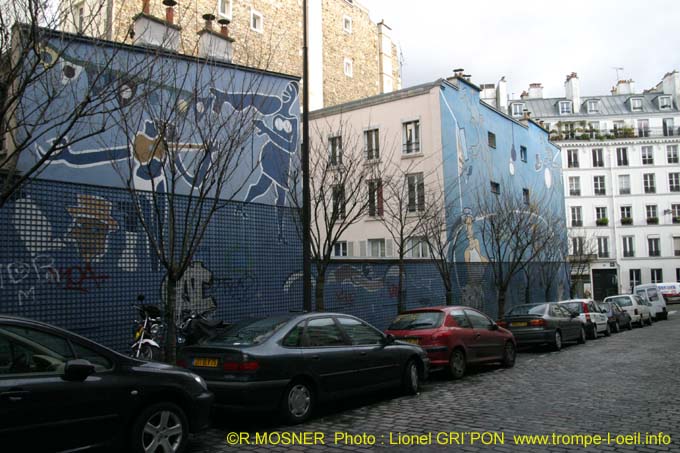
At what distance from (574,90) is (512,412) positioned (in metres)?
61.9


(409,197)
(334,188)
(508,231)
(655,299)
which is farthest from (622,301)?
(334,188)

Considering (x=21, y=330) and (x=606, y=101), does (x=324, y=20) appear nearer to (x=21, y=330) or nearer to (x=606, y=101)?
(x=21, y=330)

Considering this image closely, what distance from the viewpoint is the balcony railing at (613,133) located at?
178ft

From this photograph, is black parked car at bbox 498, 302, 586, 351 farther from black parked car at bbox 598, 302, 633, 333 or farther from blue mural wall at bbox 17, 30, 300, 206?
blue mural wall at bbox 17, 30, 300, 206

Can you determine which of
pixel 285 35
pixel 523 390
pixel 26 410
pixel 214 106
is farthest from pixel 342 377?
pixel 285 35

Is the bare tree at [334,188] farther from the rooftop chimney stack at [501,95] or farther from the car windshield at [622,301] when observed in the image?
the rooftop chimney stack at [501,95]

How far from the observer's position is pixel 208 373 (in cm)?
711

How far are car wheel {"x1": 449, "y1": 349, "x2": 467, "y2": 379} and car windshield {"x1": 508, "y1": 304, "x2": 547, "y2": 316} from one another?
5.86 metres

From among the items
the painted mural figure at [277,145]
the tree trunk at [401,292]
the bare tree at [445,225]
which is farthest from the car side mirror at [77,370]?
the bare tree at [445,225]

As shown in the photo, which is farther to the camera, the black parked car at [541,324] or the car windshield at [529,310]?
the car windshield at [529,310]

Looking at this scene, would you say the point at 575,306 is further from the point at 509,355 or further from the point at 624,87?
the point at 624,87

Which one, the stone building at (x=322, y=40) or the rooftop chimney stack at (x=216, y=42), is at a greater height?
the stone building at (x=322, y=40)

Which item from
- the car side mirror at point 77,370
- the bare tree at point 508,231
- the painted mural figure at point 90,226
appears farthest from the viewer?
the bare tree at point 508,231

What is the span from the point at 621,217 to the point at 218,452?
5477 centimetres
